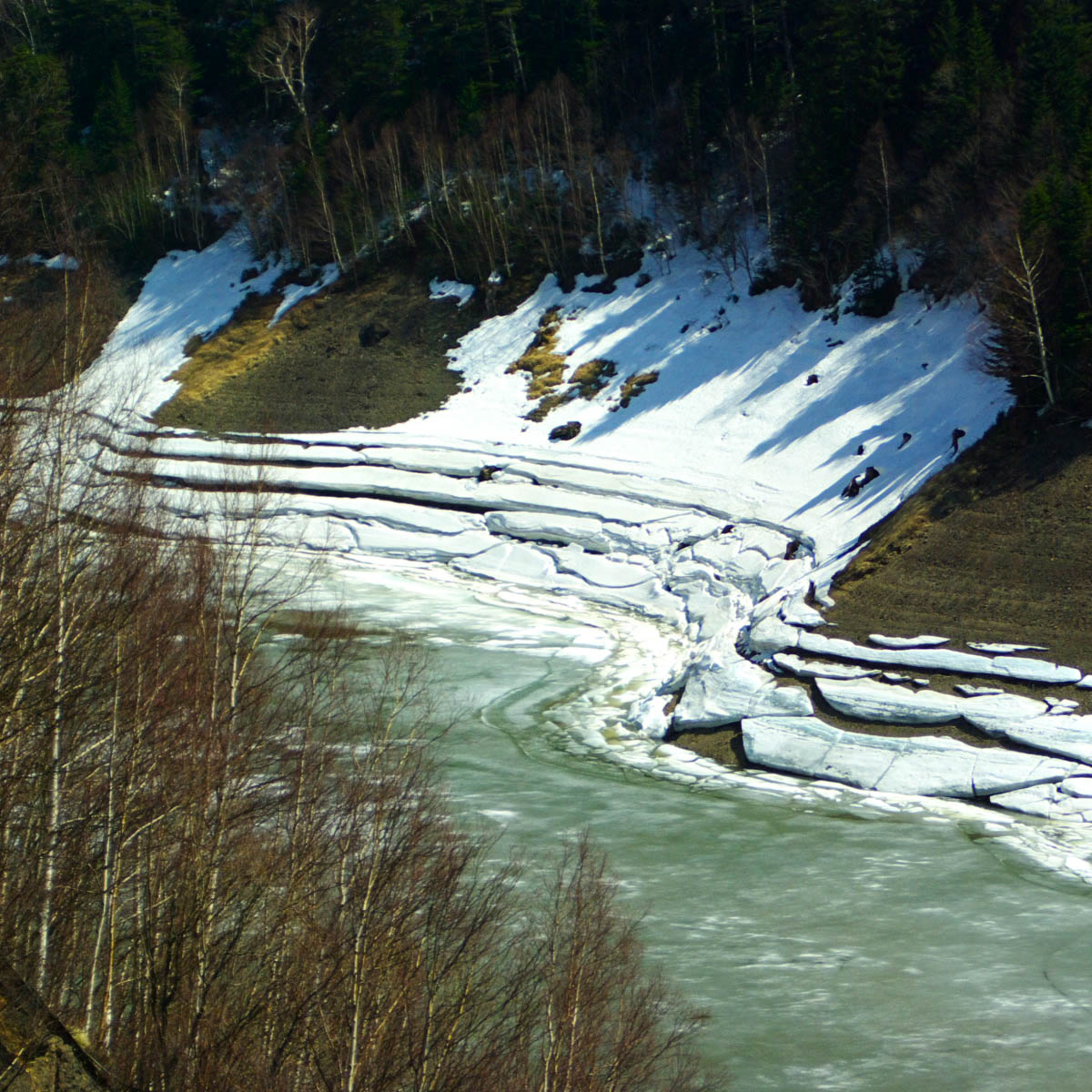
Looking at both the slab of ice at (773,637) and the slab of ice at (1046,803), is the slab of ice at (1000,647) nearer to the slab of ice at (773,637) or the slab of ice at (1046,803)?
the slab of ice at (773,637)

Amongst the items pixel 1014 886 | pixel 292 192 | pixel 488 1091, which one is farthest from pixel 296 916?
pixel 292 192

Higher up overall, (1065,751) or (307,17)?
(307,17)

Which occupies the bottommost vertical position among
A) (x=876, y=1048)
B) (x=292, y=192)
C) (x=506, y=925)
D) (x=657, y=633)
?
(x=657, y=633)

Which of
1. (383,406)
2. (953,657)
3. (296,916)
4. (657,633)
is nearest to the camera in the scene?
(296,916)

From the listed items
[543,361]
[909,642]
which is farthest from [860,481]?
[543,361]

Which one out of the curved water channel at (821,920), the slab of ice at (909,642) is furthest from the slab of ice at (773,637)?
the curved water channel at (821,920)

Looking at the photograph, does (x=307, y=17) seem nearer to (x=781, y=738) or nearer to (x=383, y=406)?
(x=383, y=406)

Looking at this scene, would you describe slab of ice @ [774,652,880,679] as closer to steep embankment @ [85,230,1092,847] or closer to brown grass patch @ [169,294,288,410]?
steep embankment @ [85,230,1092,847]
